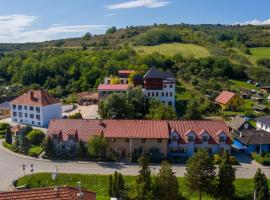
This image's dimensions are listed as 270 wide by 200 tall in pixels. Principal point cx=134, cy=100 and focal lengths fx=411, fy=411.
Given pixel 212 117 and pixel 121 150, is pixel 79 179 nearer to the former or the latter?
pixel 121 150

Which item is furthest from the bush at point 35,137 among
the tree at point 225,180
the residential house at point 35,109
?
the tree at point 225,180

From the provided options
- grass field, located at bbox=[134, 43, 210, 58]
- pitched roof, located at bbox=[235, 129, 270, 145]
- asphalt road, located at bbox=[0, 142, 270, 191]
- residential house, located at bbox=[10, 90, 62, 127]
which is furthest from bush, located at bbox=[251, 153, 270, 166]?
grass field, located at bbox=[134, 43, 210, 58]

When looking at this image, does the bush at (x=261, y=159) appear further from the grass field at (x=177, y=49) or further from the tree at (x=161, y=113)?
the grass field at (x=177, y=49)

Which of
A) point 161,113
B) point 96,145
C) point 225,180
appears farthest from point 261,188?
point 161,113

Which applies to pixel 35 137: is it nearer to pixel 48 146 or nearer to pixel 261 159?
pixel 48 146

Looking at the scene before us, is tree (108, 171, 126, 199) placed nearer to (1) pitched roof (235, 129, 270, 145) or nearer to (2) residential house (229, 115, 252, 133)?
(1) pitched roof (235, 129, 270, 145)
